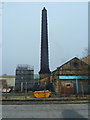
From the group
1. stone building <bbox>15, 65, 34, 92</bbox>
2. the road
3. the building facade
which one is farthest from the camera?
stone building <bbox>15, 65, 34, 92</bbox>

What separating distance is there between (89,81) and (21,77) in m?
12.7

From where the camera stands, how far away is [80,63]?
29281 mm

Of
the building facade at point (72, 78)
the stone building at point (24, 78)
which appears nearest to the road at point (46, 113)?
the building facade at point (72, 78)

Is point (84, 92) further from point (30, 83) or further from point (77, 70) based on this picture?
point (30, 83)

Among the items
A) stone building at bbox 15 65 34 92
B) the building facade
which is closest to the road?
the building facade

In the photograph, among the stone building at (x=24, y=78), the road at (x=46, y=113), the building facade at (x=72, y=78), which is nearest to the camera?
the road at (x=46, y=113)

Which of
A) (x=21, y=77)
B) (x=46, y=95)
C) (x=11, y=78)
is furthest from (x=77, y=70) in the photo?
(x=11, y=78)

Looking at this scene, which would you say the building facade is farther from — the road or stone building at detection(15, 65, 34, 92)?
the road

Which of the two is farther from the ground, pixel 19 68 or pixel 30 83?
pixel 19 68

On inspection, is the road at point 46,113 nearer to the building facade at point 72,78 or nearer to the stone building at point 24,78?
the building facade at point 72,78

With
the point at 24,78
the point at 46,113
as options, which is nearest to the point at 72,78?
the point at 24,78

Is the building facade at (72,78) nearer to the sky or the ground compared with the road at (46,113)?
nearer to the sky

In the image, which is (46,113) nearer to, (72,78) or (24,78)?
(72,78)

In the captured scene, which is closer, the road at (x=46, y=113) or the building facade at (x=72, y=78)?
the road at (x=46, y=113)
